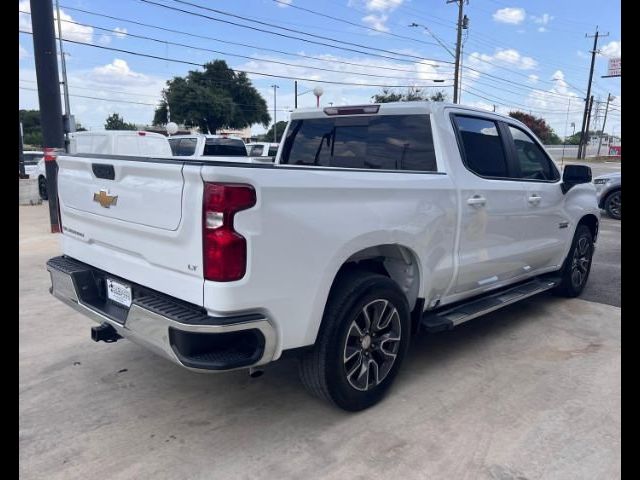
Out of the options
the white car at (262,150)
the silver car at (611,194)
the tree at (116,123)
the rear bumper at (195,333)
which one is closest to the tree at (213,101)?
the tree at (116,123)

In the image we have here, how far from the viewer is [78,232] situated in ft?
11.1

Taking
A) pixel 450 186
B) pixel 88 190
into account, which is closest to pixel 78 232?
pixel 88 190

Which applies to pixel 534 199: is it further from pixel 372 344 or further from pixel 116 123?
pixel 116 123

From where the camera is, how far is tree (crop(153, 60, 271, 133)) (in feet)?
160

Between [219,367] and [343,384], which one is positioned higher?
[219,367]

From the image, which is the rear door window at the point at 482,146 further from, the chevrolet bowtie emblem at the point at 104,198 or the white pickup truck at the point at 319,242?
the chevrolet bowtie emblem at the point at 104,198

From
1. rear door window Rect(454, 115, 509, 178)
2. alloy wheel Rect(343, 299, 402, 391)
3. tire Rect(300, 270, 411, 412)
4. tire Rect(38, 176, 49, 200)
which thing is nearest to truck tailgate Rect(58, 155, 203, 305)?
tire Rect(300, 270, 411, 412)

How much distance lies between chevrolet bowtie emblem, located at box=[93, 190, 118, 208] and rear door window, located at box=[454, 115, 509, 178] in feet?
8.22

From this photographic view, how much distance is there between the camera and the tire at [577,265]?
5547 mm

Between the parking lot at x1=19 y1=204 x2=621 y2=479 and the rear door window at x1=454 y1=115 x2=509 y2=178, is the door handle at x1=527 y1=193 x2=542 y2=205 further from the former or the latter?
the parking lot at x1=19 y1=204 x2=621 y2=479

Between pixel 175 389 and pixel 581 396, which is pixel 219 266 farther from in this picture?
pixel 581 396

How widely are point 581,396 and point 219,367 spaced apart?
2560 mm

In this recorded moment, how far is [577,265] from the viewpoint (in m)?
5.75
